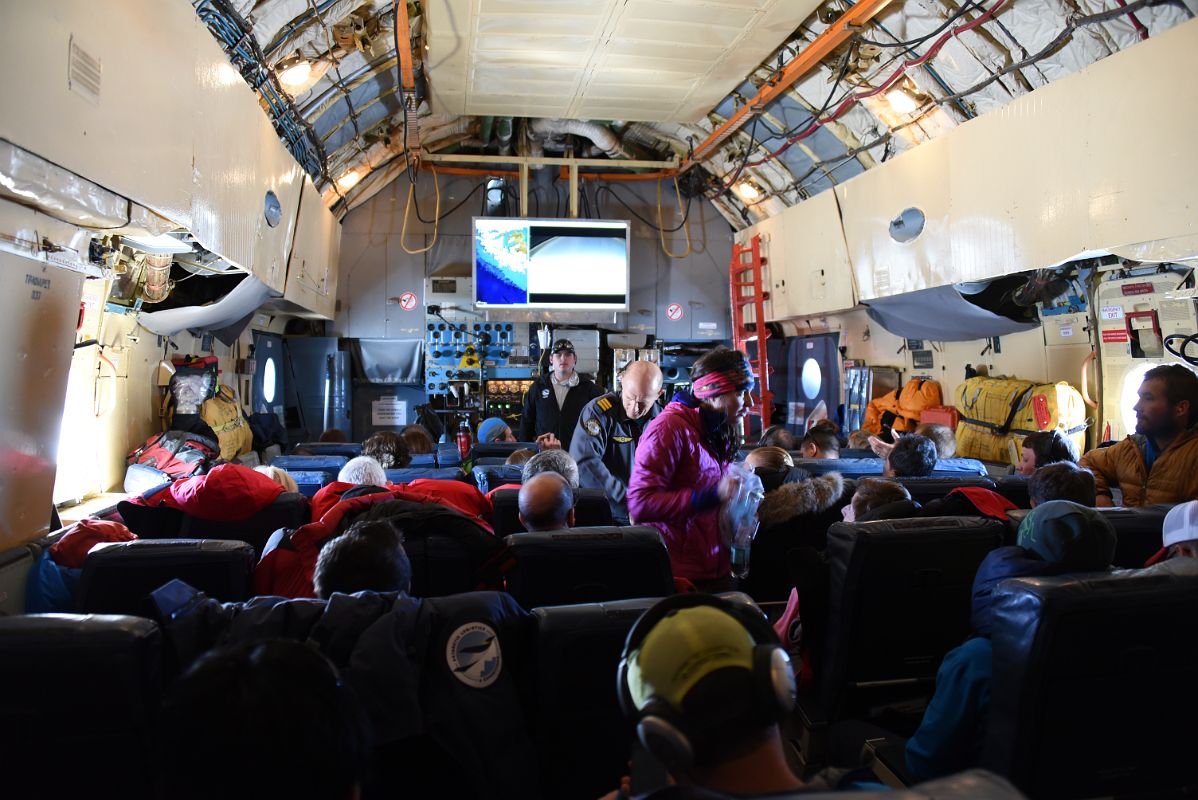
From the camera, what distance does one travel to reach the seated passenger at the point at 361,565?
5.69 feet

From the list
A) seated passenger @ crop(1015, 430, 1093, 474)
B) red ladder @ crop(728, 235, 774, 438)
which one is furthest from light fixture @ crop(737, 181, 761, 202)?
seated passenger @ crop(1015, 430, 1093, 474)

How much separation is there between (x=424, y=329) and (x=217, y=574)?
7209 millimetres

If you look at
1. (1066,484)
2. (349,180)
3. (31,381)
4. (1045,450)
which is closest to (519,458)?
(31,381)

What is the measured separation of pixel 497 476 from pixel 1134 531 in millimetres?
2950

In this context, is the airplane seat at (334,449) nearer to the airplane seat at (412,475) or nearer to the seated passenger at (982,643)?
the airplane seat at (412,475)

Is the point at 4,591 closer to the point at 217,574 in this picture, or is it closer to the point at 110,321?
the point at 217,574

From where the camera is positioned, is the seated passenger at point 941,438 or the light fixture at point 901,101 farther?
the light fixture at point 901,101

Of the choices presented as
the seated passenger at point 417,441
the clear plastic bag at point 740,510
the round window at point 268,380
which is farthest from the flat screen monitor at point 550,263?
the clear plastic bag at point 740,510

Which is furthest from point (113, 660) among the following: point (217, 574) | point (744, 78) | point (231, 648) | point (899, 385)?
point (899, 385)

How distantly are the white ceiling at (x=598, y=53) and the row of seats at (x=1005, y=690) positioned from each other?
4604mm

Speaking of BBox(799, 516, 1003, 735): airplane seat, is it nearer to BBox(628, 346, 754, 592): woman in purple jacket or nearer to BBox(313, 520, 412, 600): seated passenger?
BBox(628, 346, 754, 592): woman in purple jacket

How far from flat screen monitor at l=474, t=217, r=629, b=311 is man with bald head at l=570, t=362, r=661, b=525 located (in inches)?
189

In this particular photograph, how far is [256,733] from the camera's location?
82cm

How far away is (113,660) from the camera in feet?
4.34
